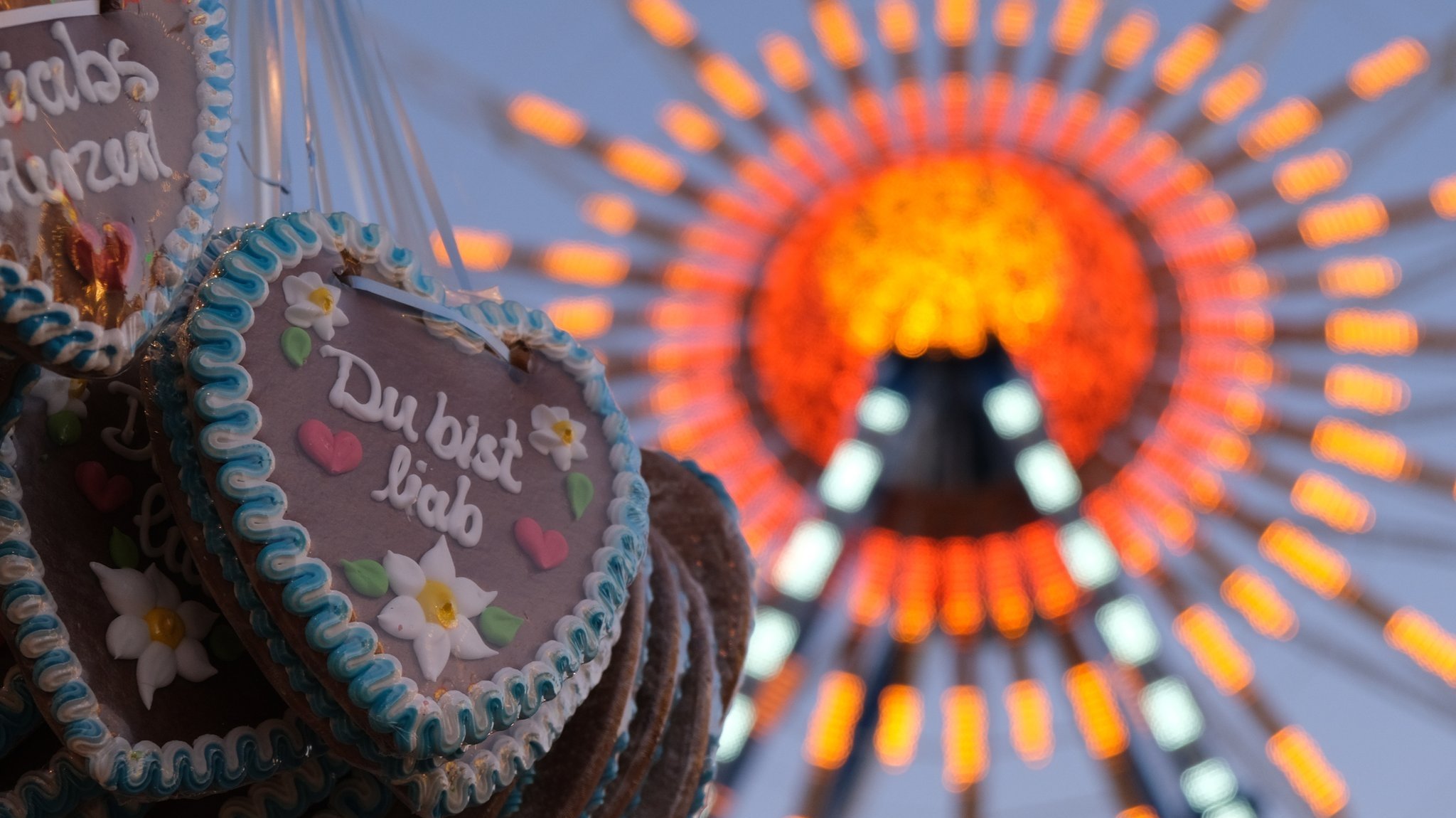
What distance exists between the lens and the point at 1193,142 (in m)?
7.05

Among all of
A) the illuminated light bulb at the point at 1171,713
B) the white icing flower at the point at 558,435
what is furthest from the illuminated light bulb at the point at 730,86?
the white icing flower at the point at 558,435

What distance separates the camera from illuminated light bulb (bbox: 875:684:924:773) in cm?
642

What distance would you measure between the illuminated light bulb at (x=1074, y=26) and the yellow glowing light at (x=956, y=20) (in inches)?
14.2

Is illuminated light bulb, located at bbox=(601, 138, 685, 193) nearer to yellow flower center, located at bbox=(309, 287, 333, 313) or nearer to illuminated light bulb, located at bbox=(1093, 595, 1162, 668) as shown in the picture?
illuminated light bulb, located at bbox=(1093, 595, 1162, 668)

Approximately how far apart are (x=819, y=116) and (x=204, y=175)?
5.80 metres

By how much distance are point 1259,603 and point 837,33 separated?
9.90 feet

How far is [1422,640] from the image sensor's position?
664 centimetres

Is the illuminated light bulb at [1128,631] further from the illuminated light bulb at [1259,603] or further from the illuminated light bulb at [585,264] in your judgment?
the illuminated light bulb at [585,264]

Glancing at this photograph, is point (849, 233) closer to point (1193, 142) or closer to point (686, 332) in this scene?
point (686, 332)

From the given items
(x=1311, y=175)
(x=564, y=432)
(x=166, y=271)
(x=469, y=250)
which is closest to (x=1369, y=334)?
(x=1311, y=175)

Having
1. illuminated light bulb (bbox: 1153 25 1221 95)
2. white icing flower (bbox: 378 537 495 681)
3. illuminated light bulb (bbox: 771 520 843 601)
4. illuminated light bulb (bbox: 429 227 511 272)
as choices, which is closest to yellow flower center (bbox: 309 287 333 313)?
white icing flower (bbox: 378 537 495 681)

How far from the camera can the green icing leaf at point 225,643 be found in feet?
5.43

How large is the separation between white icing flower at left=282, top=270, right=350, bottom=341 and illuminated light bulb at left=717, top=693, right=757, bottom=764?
4.71 m

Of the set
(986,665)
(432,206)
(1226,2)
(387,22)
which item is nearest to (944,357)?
(986,665)
